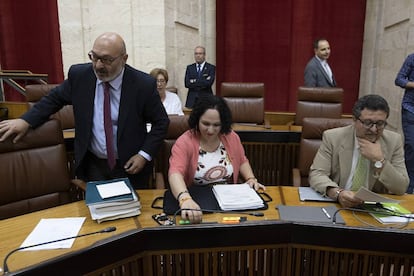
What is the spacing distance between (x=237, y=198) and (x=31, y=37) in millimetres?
5854

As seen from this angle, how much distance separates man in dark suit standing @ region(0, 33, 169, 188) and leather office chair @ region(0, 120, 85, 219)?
0.08 metres

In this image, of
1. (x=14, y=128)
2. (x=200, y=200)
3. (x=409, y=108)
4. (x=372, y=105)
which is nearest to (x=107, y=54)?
(x=14, y=128)

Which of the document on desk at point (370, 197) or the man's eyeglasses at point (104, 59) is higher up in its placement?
the man's eyeglasses at point (104, 59)

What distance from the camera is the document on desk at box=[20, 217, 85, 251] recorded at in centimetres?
134

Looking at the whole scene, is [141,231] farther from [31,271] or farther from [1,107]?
[1,107]

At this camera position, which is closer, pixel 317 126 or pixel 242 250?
pixel 242 250

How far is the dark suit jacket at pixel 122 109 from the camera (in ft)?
6.52

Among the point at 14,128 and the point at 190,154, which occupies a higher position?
the point at 14,128

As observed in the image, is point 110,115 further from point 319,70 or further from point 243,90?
point 319,70

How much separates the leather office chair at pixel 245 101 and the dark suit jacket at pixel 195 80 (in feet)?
2.75

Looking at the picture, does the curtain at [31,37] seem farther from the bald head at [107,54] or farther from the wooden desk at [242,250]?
the wooden desk at [242,250]

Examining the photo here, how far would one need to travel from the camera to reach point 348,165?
1.88m

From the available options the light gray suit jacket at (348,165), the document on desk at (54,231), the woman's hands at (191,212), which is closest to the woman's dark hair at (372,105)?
the light gray suit jacket at (348,165)

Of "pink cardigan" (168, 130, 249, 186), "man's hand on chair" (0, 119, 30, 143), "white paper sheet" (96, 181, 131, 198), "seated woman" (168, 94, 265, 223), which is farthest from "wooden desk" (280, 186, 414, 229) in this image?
"man's hand on chair" (0, 119, 30, 143)
